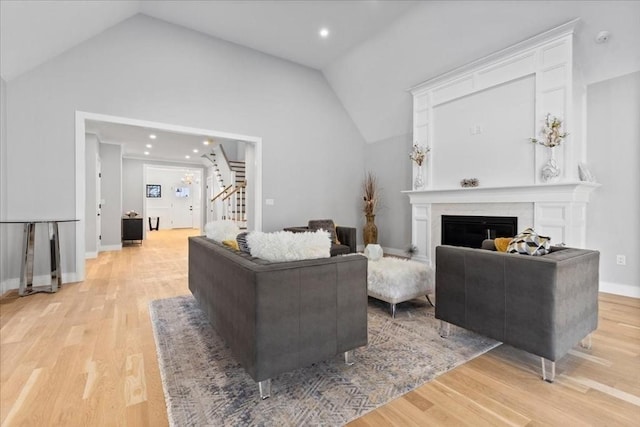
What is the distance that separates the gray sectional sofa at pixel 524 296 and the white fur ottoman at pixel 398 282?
522 millimetres

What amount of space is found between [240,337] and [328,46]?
17.1 ft

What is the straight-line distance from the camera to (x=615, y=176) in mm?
3537

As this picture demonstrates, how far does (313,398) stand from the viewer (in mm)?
1611

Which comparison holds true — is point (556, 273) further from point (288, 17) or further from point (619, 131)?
point (288, 17)

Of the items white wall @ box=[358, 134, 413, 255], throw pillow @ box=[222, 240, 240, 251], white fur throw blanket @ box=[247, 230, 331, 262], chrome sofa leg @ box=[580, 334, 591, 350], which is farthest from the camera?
white wall @ box=[358, 134, 413, 255]

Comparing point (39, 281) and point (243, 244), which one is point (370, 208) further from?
point (39, 281)

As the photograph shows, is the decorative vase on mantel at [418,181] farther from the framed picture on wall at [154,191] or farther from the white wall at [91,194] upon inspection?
the framed picture on wall at [154,191]

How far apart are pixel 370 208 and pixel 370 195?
315mm

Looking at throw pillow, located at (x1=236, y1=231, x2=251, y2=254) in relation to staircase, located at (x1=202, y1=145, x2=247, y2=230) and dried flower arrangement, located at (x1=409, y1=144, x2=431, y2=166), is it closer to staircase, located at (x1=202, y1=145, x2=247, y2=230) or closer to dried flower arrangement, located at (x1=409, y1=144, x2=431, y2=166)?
dried flower arrangement, located at (x1=409, y1=144, x2=431, y2=166)

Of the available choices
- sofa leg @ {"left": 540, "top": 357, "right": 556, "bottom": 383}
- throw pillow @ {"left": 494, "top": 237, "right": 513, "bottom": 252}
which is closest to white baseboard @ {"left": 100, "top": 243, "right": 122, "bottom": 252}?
throw pillow @ {"left": 494, "top": 237, "right": 513, "bottom": 252}

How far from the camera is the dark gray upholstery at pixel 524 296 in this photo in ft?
5.70

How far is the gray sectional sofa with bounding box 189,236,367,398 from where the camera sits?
5.04 feet

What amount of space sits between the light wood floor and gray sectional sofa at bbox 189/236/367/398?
1.47 ft

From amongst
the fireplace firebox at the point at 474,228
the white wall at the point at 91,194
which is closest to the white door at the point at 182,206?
the white wall at the point at 91,194
